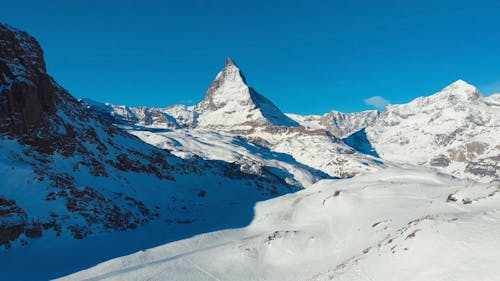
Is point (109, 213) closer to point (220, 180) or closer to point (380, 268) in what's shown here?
point (380, 268)

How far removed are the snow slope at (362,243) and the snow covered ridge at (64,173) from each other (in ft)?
39.3

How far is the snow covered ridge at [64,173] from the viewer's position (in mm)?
39469

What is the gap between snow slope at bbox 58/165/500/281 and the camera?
18.4 metres

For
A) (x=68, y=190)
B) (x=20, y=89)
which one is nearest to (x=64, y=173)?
(x=68, y=190)

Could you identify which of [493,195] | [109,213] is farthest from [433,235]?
[109,213]

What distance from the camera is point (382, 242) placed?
950 inches

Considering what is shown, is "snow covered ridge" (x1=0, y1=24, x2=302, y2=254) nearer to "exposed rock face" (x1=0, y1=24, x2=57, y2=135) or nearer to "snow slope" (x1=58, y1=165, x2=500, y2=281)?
"exposed rock face" (x1=0, y1=24, x2=57, y2=135)

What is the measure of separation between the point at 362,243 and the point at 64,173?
42.9 metres

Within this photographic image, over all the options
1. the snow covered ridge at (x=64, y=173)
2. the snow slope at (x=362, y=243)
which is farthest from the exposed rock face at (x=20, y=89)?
the snow slope at (x=362, y=243)

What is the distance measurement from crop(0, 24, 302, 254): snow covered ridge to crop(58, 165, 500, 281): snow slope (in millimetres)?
11970

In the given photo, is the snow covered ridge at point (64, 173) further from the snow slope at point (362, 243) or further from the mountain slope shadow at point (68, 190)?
the snow slope at point (362, 243)

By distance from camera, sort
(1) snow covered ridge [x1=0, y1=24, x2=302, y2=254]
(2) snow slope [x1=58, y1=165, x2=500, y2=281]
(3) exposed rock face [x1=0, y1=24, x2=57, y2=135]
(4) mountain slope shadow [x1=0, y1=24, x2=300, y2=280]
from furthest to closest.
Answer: (3) exposed rock face [x1=0, y1=24, x2=57, y2=135] < (1) snow covered ridge [x1=0, y1=24, x2=302, y2=254] < (4) mountain slope shadow [x1=0, y1=24, x2=300, y2=280] < (2) snow slope [x1=58, y1=165, x2=500, y2=281]

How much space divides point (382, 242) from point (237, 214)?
39725 millimetres

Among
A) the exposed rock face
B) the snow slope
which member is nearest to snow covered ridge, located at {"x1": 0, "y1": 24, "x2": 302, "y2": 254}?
the exposed rock face
